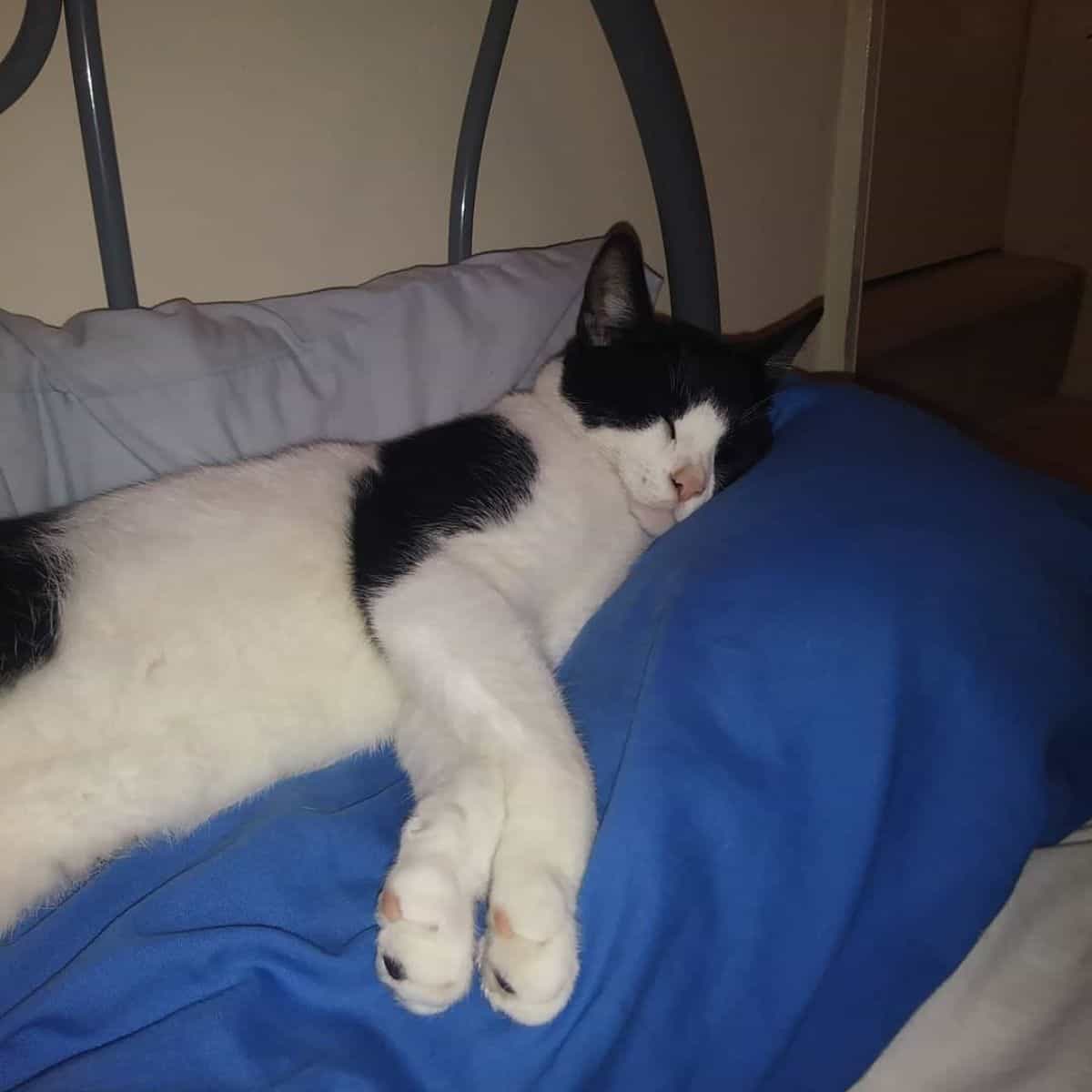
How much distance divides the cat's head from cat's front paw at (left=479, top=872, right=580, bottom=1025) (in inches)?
24.0

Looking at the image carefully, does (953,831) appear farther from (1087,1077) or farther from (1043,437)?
(1043,437)

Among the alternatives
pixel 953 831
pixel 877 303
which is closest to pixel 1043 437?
pixel 877 303

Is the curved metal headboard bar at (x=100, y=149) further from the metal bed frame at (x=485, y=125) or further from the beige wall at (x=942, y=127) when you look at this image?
the beige wall at (x=942, y=127)

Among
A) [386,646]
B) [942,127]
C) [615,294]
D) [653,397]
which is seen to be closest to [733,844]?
[386,646]

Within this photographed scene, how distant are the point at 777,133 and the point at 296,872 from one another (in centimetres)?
201

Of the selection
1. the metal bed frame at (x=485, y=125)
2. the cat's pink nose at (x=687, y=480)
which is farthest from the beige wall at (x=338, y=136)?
the cat's pink nose at (x=687, y=480)

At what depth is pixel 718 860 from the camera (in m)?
0.71

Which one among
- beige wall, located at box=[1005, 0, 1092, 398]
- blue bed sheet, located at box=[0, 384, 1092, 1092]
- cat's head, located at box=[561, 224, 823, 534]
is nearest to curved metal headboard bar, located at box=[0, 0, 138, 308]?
cat's head, located at box=[561, 224, 823, 534]

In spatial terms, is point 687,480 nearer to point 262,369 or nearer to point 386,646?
point 386,646

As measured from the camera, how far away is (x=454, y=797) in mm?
780

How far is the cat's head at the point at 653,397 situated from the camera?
118 cm

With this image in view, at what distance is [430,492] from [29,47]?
0.73m

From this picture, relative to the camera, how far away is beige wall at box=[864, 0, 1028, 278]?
8.61ft

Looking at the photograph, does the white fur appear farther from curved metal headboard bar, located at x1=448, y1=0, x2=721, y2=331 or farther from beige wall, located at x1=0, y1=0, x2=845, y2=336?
curved metal headboard bar, located at x1=448, y1=0, x2=721, y2=331
